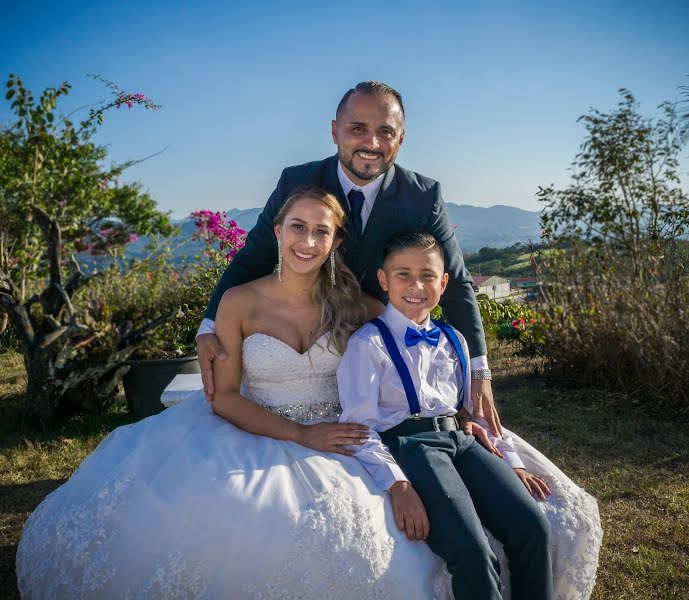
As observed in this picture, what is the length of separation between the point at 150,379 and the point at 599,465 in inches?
160

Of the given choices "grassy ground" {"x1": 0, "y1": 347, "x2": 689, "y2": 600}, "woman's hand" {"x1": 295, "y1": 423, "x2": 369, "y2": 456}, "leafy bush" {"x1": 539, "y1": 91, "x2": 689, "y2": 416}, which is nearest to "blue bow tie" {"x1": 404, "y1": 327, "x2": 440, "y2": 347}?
"woman's hand" {"x1": 295, "y1": 423, "x2": 369, "y2": 456}

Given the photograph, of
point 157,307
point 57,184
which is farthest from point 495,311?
point 57,184

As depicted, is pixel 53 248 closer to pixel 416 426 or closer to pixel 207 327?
pixel 207 327

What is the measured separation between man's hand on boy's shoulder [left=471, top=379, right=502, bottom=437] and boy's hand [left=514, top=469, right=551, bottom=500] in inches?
9.2

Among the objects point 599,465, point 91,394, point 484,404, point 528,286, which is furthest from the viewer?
point 528,286

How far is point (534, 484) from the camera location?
2.57 metres

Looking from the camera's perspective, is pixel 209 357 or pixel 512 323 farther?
pixel 512 323

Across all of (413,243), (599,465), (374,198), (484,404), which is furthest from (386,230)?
(599,465)

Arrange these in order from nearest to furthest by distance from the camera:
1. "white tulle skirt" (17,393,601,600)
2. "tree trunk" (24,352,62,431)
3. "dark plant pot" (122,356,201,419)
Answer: "white tulle skirt" (17,393,601,600) → "tree trunk" (24,352,62,431) → "dark plant pot" (122,356,201,419)

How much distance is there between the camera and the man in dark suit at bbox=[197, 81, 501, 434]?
3246 millimetres

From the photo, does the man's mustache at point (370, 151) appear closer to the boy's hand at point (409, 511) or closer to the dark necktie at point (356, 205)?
the dark necktie at point (356, 205)

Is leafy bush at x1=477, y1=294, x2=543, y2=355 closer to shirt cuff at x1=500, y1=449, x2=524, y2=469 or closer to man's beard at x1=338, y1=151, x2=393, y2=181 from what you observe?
man's beard at x1=338, y1=151, x2=393, y2=181

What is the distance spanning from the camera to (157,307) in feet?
22.7

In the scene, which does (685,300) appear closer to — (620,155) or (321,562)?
(620,155)
